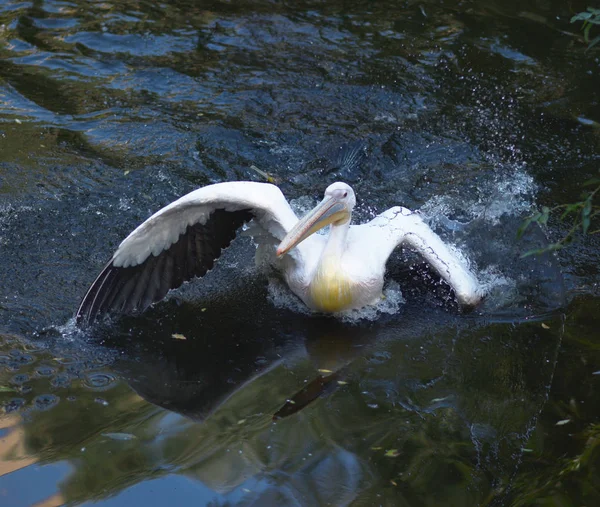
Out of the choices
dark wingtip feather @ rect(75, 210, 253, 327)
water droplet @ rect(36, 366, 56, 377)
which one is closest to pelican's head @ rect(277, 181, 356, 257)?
dark wingtip feather @ rect(75, 210, 253, 327)

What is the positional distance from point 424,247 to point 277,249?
37.5 inches

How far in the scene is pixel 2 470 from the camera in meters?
3.74

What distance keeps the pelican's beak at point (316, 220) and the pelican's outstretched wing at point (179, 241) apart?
13cm

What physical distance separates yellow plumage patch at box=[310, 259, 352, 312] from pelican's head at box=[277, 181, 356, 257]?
8.9 inches

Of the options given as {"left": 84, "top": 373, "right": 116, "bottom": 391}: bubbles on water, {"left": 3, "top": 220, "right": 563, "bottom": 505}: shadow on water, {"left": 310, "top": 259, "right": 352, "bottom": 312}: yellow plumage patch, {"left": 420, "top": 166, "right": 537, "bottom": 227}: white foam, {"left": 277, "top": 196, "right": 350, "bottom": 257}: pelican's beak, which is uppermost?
{"left": 277, "top": 196, "right": 350, "bottom": 257}: pelican's beak

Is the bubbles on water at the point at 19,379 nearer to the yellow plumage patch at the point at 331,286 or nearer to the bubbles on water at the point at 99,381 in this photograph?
the bubbles on water at the point at 99,381

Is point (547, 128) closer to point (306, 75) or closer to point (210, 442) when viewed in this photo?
A: point (306, 75)

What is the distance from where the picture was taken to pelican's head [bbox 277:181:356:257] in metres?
4.80

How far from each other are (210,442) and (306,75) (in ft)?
15.5

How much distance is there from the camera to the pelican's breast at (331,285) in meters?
4.97

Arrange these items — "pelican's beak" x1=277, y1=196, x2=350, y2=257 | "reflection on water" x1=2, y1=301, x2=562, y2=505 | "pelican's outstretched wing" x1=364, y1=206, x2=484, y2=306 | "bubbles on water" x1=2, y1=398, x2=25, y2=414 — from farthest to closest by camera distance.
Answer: "pelican's outstretched wing" x1=364, y1=206, x2=484, y2=306 → "pelican's beak" x1=277, y1=196, x2=350, y2=257 → "bubbles on water" x1=2, y1=398, x2=25, y2=414 → "reflection on water" x1=2, y1=301, x2=562, y2=505

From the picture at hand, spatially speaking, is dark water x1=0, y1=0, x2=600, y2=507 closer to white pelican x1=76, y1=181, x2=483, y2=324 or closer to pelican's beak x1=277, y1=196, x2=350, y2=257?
white pelican x1=76, y1=181, x2=483, y2=324

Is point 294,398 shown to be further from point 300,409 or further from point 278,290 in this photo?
point 278,290

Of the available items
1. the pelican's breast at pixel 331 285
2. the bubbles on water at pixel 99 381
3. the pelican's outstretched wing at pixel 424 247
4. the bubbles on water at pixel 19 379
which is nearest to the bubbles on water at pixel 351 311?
the pelican's breast at pixel 331 285
